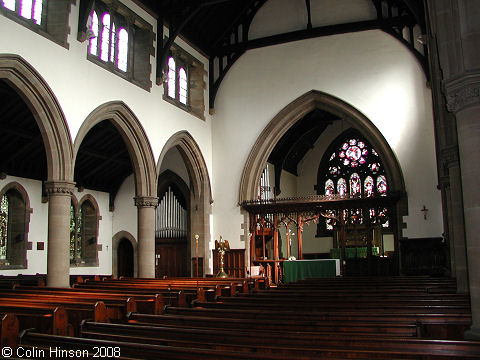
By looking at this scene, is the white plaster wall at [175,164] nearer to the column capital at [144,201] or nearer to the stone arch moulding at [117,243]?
the stone arch moulding at [117,243]

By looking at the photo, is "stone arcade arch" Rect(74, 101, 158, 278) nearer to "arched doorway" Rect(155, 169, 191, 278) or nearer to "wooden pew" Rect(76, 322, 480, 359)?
"arched doorway" Rect(155, 169, 191, 278)

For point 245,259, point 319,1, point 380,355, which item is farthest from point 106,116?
point 380,355

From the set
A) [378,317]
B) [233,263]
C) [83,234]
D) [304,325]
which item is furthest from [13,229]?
[378,317]

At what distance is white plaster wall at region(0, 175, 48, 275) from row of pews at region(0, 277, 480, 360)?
7979mm

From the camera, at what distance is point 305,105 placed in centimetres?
1684

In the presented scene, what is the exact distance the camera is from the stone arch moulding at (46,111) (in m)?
10.2

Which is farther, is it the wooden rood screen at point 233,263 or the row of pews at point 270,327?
the wooden rood screen at point 233,263

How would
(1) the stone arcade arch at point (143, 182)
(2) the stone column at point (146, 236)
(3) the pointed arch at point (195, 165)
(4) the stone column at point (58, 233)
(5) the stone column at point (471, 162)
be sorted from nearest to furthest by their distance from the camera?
(5) the stone column at point (471, 162) < (4) the stone column at point (58, 233) < (1) the stone arcade arch at point (143, 182) < (2) the stone column at point (146, 236) < (3) the pointed arch at point (195, 165)

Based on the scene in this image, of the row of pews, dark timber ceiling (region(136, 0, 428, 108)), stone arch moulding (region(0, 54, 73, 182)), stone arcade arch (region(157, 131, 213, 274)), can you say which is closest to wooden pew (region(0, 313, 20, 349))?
the row of pews

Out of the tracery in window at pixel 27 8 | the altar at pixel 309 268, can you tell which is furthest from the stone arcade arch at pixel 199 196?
the tracery in window at pixel 27 8

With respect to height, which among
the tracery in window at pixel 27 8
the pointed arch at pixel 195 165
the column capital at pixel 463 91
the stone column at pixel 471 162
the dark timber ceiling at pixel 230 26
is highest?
the dark timber ceiling at pixel 230 26

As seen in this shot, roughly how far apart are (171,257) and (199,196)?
3.26 metres

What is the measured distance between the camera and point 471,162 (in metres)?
5.04

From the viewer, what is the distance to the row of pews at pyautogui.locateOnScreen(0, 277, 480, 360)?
368 centimetres
